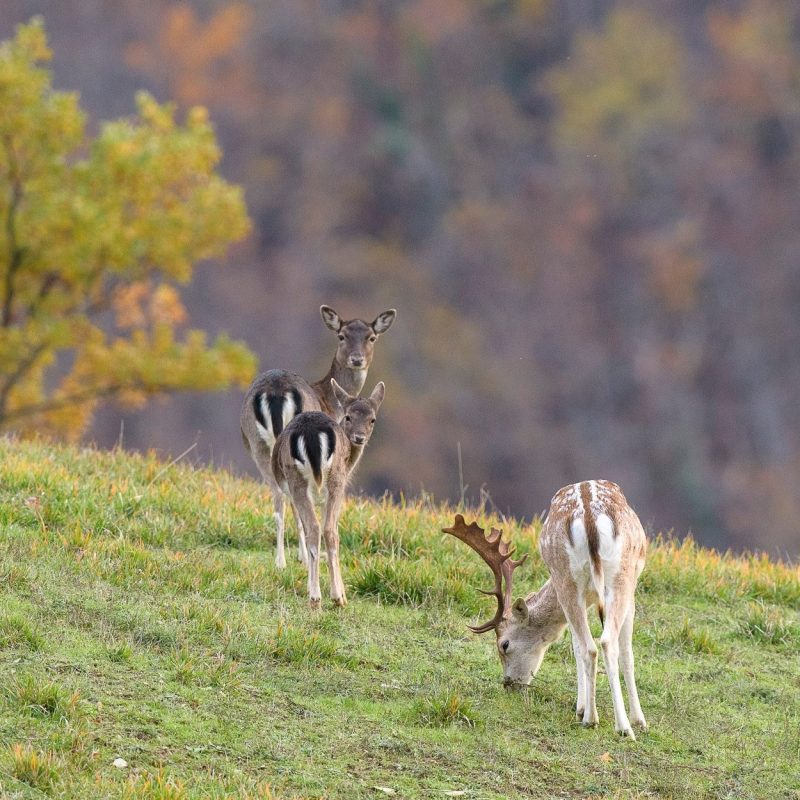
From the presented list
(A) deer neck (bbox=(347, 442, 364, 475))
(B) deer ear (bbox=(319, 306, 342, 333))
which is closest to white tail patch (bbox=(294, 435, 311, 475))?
(A) deer neck (bbox=(347, 442, 364, 475))

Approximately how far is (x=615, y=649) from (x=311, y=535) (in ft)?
7.43

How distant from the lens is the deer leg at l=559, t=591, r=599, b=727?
285 inches

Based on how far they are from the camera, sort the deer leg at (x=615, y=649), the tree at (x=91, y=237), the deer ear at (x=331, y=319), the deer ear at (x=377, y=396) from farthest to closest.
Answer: the tree at (x=91, y=237) → the deer ear at (x=331, y=319) → the deer ear at (x=377, y=396) → the deer leg at (x=615, y=649)

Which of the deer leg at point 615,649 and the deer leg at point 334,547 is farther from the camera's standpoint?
the deer leg at point 334,547

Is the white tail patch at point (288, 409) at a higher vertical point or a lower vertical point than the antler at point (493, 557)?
higher

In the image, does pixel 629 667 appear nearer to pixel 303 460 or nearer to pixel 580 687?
pixel 580 687

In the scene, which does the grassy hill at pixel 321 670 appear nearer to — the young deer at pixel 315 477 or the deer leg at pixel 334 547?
the deer leg at pixel 334 547

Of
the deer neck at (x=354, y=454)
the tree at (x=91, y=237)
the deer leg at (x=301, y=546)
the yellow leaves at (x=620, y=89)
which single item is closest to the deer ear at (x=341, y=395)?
the deer neck at (x=354, y=454)

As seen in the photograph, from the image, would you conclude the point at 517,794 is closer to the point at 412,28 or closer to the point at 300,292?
the point at 300,292

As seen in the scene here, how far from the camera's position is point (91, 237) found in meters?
23.2

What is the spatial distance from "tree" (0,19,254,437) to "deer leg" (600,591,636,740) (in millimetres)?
16998

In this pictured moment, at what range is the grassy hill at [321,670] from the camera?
20.7ft

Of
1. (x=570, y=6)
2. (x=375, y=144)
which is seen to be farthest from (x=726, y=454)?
(x=570, y=6)

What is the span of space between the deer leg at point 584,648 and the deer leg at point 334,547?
1679 mm
